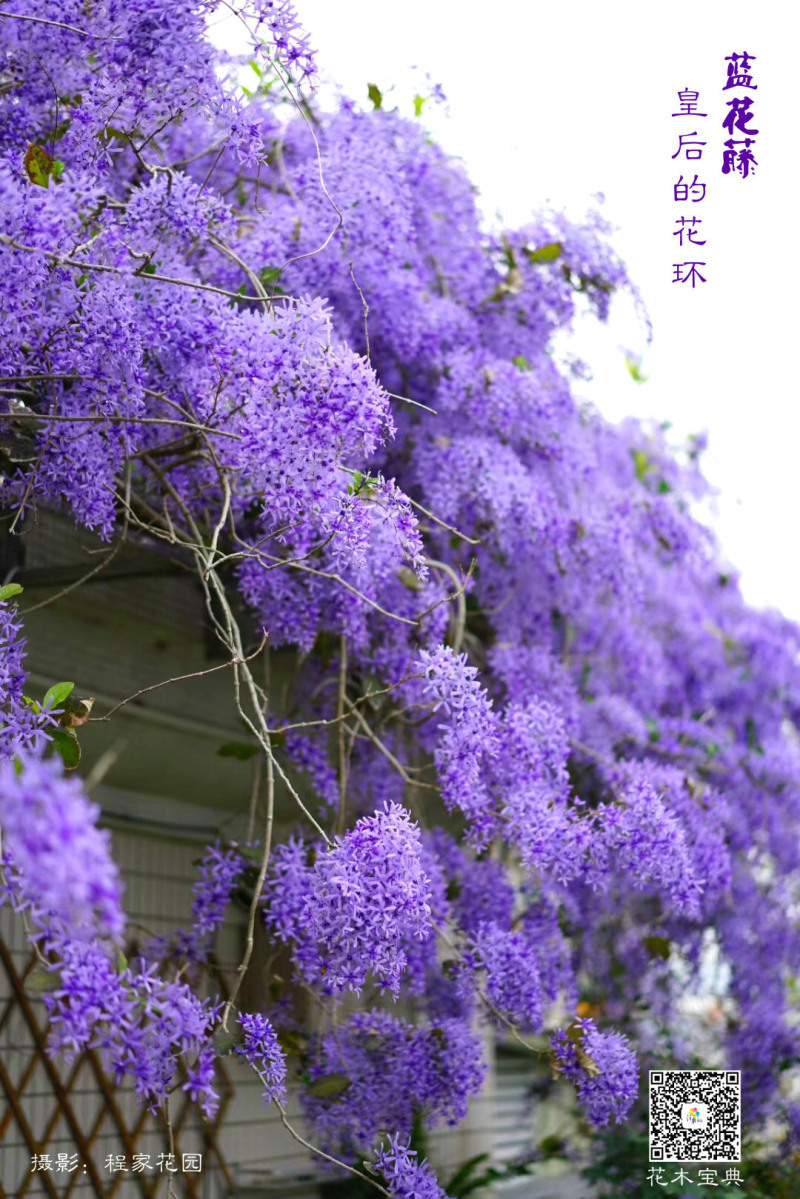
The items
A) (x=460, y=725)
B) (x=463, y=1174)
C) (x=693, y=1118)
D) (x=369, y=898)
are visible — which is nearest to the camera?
(x=369, y=898)

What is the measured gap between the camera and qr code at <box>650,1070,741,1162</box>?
12.2 ft

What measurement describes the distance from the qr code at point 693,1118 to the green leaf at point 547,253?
221 centimetres

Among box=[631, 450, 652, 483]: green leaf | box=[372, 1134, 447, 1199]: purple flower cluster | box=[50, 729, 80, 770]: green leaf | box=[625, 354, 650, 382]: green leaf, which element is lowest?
box=[372, 1134, 447, 1199]: purple flower cluster

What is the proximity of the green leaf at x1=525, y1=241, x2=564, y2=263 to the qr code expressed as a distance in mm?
2210

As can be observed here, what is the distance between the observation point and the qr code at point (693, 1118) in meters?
3.73

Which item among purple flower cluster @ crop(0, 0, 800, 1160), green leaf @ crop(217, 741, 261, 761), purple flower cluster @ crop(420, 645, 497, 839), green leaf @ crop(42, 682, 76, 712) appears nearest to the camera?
green leaf @ crop(42, 682, 76, 712)

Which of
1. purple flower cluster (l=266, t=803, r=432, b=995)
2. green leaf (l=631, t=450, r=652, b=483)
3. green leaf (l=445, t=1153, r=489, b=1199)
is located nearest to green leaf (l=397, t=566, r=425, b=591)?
purple flower cluster (l=266, t=803, r=432, b=995)

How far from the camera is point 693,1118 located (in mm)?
3746

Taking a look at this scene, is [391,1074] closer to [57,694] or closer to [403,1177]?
[403,1177]

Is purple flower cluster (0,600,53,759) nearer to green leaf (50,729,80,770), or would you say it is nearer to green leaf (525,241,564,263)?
green leaf (50,729,80,770)

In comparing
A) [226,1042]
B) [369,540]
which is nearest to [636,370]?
[369,540]

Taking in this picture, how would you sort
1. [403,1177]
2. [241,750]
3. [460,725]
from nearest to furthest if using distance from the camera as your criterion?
[403,1177] → [460,725] → [241,750]

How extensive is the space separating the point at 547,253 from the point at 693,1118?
7.66ft

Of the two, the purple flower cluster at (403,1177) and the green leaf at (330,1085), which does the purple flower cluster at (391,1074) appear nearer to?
the green leaf at (330,1085)
